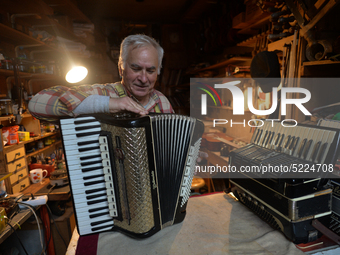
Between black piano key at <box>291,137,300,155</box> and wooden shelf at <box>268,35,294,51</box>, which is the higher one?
wooden shelf at <box>268,35,294,51</box>

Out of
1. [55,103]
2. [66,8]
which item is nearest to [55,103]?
[55,103]

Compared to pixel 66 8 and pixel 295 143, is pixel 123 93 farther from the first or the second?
pixel 66 8

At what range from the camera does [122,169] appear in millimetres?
967

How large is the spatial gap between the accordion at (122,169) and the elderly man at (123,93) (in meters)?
0.07

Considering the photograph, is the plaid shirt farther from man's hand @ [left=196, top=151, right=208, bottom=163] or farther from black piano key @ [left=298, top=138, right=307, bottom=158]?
man's hand @ [left=196, top=151, right=208, bottom=163]

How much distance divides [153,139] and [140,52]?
61cm

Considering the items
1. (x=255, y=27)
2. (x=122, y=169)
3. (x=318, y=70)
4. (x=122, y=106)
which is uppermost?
Result: (x=255, y=27)

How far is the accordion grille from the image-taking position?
3.03 feet

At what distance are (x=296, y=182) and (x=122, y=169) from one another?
2.58 feet

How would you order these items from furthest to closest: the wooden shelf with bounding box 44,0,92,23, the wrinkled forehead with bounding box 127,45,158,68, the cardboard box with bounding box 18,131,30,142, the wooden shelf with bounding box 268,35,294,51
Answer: the wooden shelf with bounding box 44,0,92,23, the cardboard box with bounding box 18,131,30,142, the wooden shelf with bounding box 268,35,294,51, the wrinkled forehead with bounding box 127,45,158,68

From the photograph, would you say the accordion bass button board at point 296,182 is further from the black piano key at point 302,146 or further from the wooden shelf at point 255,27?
the wooden shelf at point 255,27

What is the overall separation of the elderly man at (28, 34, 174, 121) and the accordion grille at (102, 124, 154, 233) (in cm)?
13

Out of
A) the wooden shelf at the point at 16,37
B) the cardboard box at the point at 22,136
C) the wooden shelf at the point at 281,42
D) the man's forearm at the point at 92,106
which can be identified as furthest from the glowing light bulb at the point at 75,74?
the wooden shelf at the point at 281,42

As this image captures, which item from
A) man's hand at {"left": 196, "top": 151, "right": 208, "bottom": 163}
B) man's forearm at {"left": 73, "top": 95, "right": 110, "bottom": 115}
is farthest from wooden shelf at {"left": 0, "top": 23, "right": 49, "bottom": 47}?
man's hand at {"left": 196, "top": 151, "right": 208, "bottom": 163}
